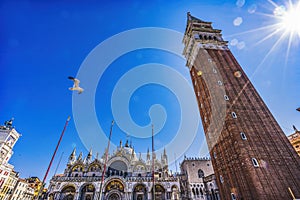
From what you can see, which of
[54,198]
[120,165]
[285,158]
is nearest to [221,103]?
[285,158]

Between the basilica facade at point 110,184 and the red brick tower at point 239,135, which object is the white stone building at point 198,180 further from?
the red brick tower at point 239,135

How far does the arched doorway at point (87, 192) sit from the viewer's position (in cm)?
3281

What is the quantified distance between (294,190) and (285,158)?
3.69 m

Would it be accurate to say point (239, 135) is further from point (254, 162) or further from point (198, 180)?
point (198, 180)

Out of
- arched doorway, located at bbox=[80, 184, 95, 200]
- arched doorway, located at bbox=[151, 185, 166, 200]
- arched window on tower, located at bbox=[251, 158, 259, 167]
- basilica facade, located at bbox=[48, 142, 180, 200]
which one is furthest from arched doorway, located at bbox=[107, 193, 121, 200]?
arched window on tower, located at bbox=[251, 158, 259, 167]

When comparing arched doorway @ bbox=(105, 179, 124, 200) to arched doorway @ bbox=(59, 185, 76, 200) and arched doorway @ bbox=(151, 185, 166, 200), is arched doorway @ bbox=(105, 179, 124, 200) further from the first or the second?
arched doorway @ bbox=(151, 185, 166, 200)

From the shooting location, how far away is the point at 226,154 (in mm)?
20828

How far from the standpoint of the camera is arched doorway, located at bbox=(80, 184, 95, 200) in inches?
1292

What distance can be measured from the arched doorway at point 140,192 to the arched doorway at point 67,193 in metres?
13.8

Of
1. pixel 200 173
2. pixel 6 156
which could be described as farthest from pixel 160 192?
pixel 6 156

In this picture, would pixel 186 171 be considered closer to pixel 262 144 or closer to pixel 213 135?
pixel 213 135

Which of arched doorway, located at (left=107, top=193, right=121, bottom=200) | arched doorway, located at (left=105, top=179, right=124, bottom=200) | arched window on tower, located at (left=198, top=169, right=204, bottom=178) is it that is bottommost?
arched doorway, located at (left=107, top=193, right=121, bottom=200)

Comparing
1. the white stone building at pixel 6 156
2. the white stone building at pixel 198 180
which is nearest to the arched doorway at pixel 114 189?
the white stone building at pixel 198 180

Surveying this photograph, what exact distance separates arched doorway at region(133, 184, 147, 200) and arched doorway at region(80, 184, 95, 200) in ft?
31.2
